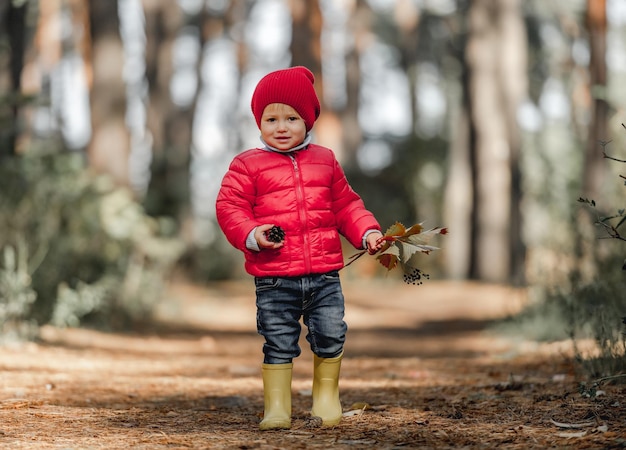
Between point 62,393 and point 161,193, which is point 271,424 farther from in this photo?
point 161,193

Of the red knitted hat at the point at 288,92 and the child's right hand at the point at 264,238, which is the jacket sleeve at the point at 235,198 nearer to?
the child's right hand at the point at 264,238

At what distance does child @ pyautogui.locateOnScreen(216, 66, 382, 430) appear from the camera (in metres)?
4.55

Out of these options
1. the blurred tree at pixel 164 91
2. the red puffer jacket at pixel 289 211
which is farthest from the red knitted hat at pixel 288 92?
the blurred tree at pixel 164 91

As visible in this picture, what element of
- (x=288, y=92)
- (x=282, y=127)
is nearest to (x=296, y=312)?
(x=282, y=127)

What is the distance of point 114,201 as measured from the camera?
1118cm

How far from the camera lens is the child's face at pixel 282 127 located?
469cm

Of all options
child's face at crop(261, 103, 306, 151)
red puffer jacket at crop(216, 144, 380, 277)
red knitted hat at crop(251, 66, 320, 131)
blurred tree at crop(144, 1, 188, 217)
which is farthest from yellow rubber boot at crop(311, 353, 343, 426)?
blurred tree at crop(144, 1, 188, 217)

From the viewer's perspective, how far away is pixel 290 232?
4562 mm

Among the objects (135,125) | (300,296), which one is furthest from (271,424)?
(135,125)

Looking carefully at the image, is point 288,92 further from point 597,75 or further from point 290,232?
point 597,75

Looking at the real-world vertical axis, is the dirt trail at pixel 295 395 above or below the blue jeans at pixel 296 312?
below

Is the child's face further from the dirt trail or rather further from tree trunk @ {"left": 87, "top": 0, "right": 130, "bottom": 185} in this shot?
tree trunk @ {"left": 87, "top": 0, "right": 130, "bottom": 185}

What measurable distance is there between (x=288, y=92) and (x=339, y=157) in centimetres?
1815

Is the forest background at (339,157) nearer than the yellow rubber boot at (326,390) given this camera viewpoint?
No
